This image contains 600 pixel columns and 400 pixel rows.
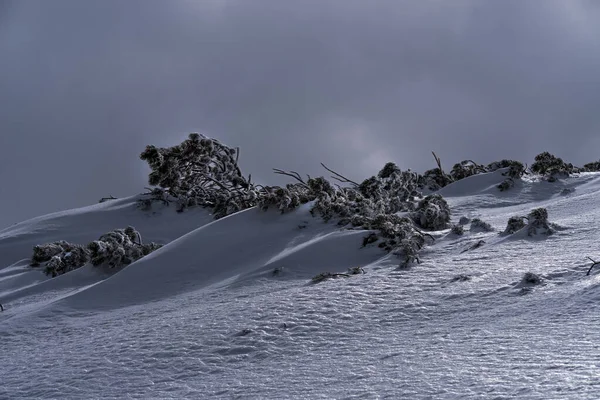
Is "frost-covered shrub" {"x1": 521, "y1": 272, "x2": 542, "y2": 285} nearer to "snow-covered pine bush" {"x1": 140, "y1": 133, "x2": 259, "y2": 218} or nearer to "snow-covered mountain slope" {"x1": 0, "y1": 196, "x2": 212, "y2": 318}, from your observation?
"snow-covered pine bush" {"x1": 140, "y1": 133, "x2": 259, "y2": 218}

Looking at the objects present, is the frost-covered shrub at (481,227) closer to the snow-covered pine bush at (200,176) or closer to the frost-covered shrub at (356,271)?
the frost-covered shrub at (356,271)

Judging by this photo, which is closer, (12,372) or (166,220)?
(12,372)

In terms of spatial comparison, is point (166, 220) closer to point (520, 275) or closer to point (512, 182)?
point (512, 182)

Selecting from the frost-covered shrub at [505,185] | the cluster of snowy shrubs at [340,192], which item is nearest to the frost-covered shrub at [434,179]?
the cluster of snowy shrubs at [340,192]

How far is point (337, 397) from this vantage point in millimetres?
3053

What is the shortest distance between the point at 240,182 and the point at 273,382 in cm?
733

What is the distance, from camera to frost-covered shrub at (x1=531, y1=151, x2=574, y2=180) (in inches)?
428

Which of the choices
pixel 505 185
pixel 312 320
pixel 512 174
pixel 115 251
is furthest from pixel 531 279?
pixel 512 174

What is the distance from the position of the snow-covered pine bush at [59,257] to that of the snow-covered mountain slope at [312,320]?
36 centimetres

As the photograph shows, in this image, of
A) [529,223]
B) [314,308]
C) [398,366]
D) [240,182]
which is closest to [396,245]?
[529,223]

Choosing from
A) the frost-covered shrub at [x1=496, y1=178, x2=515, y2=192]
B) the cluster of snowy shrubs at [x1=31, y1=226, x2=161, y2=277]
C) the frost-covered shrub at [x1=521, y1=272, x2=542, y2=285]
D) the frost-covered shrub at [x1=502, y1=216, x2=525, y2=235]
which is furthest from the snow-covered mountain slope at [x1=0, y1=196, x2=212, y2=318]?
the frost-covered shrub at [x1=521, y1=272, x2=542, y2=285]

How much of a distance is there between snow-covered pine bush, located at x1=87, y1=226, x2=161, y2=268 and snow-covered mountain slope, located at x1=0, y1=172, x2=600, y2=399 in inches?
8.3

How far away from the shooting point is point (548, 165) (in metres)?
11.3

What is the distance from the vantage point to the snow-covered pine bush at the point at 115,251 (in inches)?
287
